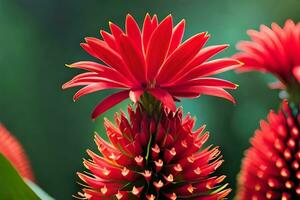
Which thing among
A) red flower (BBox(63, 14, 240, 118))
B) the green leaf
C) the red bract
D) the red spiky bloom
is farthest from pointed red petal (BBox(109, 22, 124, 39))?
the red spiky bloom

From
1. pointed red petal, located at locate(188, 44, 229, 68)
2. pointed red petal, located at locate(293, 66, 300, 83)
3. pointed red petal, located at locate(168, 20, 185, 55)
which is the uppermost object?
pointed red petal, located at locate(168, 20, 185, 55)

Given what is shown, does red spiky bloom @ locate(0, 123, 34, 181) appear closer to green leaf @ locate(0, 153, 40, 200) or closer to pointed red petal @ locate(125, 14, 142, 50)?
green leaf @ locate(0, 153, 40, 200)

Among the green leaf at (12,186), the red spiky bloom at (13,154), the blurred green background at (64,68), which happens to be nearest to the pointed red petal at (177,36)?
the green leaf at (12,186)

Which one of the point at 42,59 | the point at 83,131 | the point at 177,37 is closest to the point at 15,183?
the point at 177,37

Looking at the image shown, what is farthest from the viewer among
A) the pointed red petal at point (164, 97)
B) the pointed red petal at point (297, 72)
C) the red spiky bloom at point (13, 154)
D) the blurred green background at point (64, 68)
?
the blurred green background at point (64, 68)

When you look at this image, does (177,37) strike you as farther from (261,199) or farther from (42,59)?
(42,59)

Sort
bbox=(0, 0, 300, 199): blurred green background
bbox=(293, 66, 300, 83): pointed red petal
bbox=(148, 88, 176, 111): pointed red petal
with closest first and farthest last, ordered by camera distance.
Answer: bbox=(148, 88, 176, 111): pointed red petal
bbox=(293, 66, 300, 83): pointed red petal
bbox=(0, 0, 300, 199): blurred green background

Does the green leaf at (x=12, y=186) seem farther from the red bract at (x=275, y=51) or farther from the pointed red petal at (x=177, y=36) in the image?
the red bract at (x=275, y=51)
